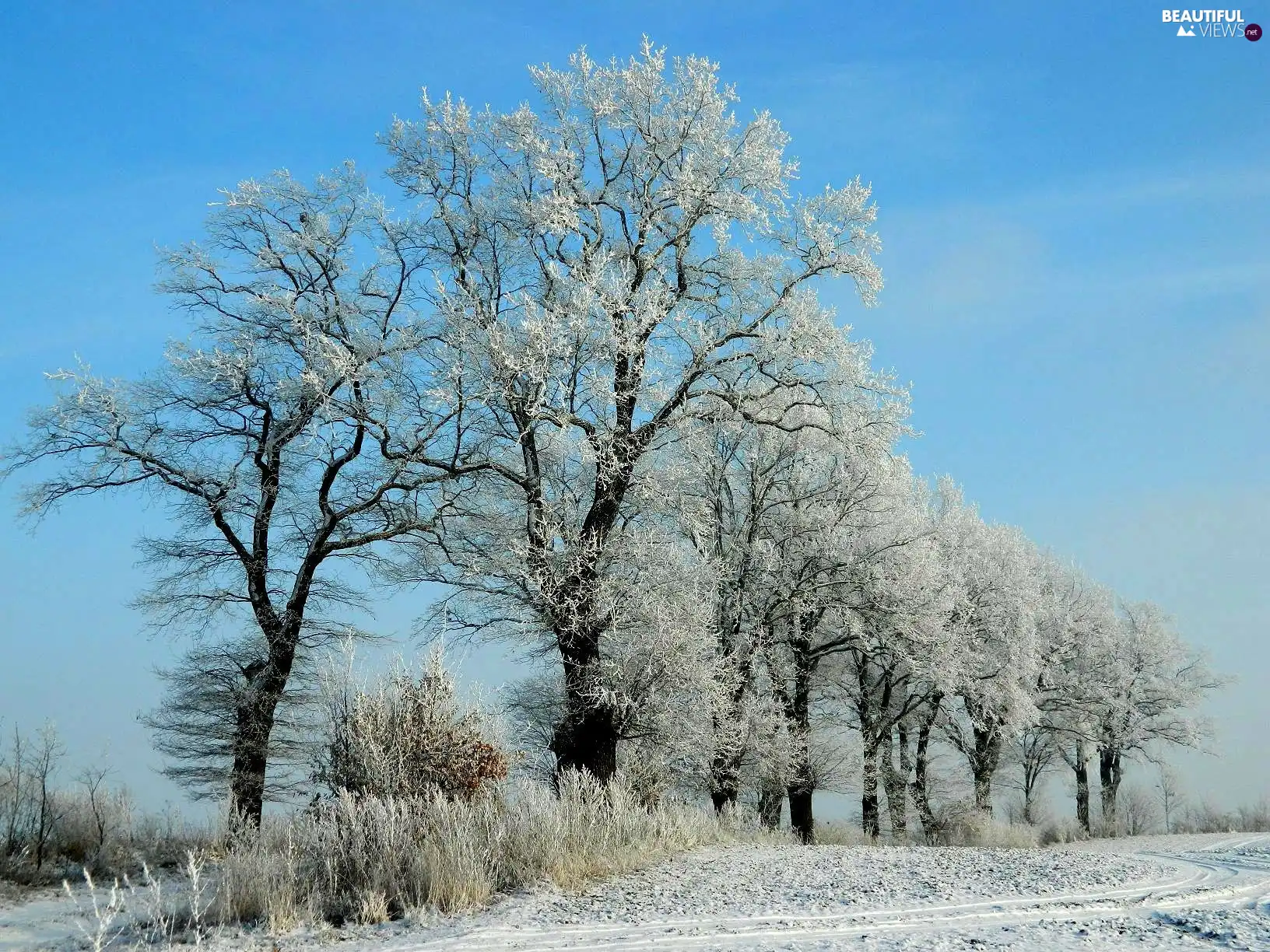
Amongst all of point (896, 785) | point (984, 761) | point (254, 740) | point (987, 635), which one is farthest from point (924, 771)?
point (254, 740)

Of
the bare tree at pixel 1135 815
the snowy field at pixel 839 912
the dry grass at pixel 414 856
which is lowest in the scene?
the bare tree at pixel 1135 815

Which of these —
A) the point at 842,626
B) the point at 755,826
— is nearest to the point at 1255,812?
the point at 842,626

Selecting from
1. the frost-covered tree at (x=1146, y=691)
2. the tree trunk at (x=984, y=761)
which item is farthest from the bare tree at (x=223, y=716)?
the frost-covered tree at (x=1146, y=691)

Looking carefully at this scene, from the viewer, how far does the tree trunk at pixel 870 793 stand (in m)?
26.3

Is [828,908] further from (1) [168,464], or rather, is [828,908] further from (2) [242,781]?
(1) [168,464]

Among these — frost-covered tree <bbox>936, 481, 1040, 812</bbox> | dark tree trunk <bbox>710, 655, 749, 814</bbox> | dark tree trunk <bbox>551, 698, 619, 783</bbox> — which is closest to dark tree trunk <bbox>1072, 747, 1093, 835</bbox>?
frost-covered tree <bbox>936, 481, 1040, 812</bbox>

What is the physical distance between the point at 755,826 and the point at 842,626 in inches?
293

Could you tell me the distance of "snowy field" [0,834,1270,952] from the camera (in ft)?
23.8

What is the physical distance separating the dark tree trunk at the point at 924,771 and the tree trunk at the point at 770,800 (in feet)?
18.1

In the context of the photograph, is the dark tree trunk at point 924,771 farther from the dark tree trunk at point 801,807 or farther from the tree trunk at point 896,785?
the dark tree trunk at point 801,807

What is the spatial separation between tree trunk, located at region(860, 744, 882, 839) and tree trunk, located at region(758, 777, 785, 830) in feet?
7.20

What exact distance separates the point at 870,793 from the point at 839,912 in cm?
1937

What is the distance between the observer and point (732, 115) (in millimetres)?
18156

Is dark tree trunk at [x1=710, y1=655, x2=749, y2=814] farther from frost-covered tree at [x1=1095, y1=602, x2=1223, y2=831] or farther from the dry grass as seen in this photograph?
frost-covered tree at [x1=1095, y1=602, x2=1223, y2=831]
